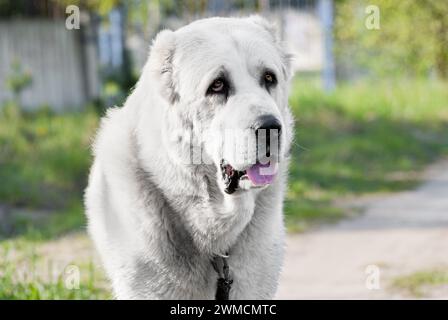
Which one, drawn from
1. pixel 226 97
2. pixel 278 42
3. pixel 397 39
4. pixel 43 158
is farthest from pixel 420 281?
pixel 397 39

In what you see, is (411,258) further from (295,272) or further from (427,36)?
(427,36)

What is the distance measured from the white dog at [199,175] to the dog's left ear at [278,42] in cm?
4

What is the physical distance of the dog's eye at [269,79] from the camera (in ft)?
11.3

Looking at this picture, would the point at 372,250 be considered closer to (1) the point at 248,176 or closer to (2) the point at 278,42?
(2) the point at 278,42

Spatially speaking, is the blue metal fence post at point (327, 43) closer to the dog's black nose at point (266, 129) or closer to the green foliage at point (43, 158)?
the green foliage at point (43, 158)

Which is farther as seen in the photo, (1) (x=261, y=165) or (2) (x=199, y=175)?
(2) (x=199, y=175)

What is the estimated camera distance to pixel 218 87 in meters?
3.41

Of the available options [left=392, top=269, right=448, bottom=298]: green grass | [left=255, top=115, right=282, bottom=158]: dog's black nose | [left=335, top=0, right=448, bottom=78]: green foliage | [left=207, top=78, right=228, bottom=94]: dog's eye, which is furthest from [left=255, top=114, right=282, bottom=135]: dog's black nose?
[left=335, top=0, right=448, bottom=78]: green foliage

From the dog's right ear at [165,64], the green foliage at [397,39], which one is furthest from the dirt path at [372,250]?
the green foliage at [397,39]

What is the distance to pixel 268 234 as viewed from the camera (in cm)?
362

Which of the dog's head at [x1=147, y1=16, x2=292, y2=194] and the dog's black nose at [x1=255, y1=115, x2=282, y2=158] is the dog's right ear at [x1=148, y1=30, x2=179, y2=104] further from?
the dog's black nose at [x1=255, y1=115, x2=282, y2=158]

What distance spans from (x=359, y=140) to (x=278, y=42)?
7335 mm

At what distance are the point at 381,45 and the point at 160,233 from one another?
11384 millimetres
